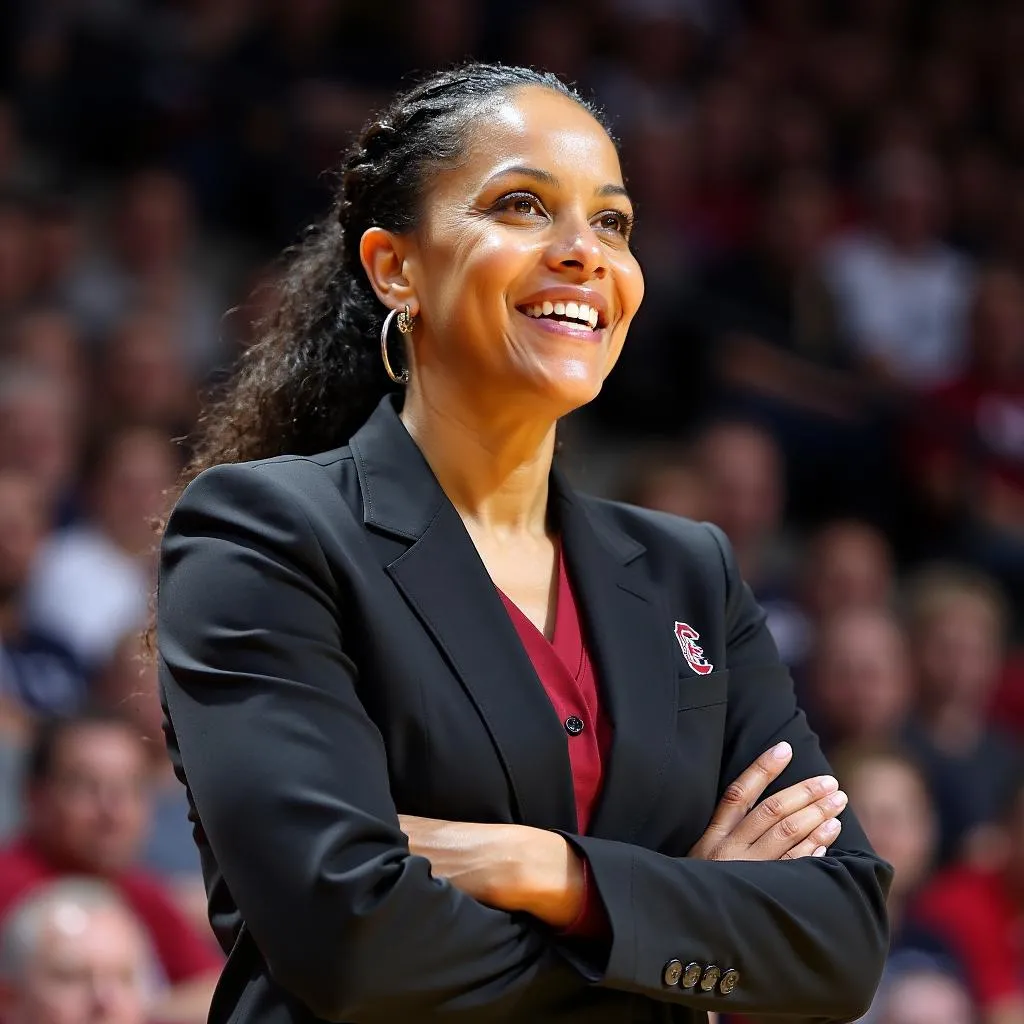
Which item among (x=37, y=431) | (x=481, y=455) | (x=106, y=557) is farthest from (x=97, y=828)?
(x=481, y=455)

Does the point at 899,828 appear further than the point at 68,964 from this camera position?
Yes

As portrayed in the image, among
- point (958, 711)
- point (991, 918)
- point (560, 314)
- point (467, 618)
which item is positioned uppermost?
point (560, 314)

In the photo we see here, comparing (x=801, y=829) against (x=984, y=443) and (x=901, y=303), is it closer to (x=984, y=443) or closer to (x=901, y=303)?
(x=984, y=443)

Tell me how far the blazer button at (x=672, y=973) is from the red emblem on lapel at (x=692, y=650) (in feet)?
1.23

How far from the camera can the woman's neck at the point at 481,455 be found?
2.00 metres

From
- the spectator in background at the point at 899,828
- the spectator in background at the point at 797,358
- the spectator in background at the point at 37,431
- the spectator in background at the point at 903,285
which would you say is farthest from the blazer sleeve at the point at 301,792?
the spectator in background at the point at 903,285

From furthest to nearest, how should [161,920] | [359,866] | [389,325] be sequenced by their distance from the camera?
[161,920] < [389,325] < [359,866]

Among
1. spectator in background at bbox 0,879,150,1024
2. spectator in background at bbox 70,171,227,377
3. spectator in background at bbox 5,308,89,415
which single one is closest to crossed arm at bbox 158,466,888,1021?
spectator in background at bbox 0,879,150,1024

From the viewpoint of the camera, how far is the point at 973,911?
179 inches

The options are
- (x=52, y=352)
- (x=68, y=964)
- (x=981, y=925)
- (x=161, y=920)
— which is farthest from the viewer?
(x=52, y=352)

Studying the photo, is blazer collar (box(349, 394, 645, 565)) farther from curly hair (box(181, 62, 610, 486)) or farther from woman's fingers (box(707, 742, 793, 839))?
woman's fingers (box(707, 742, 793, 839))

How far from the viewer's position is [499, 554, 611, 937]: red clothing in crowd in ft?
6.04

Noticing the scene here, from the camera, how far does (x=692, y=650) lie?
2.01 metres

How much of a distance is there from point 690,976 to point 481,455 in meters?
0.63
